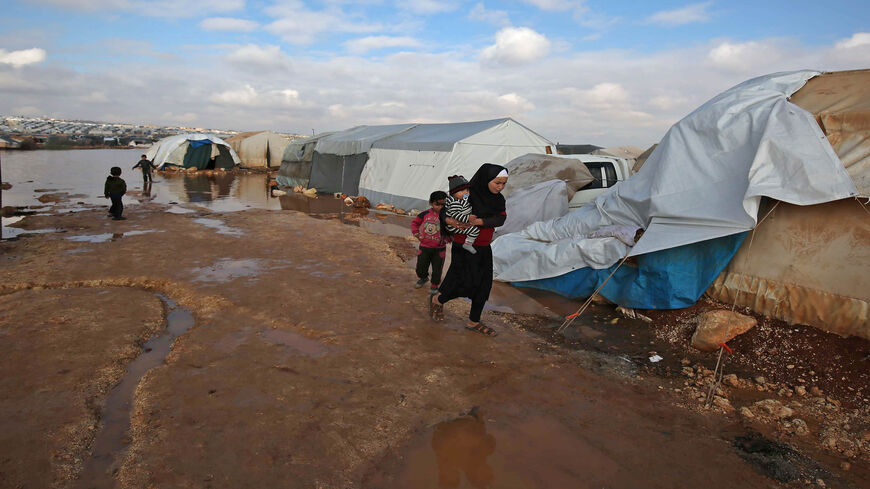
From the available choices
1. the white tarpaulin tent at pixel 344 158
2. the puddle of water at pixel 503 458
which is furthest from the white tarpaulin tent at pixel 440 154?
the puddle of water at pixel 503 458

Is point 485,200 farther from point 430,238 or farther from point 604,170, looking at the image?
point 604,170

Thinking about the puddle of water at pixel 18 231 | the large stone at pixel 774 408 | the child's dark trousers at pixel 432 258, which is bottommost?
the puddle of water at pixel 18 231

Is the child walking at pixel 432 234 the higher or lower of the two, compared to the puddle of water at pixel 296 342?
higher

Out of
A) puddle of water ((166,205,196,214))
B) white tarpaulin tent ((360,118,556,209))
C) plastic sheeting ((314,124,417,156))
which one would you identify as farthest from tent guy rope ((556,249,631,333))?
plastic sheeting ((314,124,417,156))

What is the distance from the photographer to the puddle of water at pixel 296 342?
13.8 feet

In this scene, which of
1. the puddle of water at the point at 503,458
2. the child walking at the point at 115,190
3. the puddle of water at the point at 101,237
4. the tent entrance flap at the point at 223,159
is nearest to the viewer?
the puddle of water at the point at 503,458

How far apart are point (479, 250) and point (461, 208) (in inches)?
17.6

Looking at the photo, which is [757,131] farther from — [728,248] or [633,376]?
[633,376]

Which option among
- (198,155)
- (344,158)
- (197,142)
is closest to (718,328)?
(344,158)

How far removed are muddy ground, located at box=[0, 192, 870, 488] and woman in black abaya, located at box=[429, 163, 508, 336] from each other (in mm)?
394

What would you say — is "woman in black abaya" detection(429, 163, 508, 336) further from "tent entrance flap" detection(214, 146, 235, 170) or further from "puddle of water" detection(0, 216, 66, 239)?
"tent entrance flap" detection(214, 146, 235, 170)

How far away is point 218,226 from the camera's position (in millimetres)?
→ 10500

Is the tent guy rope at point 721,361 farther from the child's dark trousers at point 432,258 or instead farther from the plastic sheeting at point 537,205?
the plastic sheeting at point 537,205

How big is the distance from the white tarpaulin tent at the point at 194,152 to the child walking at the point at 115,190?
20764mm
